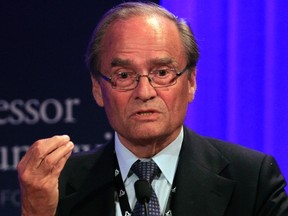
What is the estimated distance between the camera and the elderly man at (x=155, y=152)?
83.0 inches

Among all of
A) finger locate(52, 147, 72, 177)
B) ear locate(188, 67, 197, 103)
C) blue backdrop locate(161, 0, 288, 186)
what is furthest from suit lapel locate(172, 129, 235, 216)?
blue backdrop locate(161, 0, 288, 186)

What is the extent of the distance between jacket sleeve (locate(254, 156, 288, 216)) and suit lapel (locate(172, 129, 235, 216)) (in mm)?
95

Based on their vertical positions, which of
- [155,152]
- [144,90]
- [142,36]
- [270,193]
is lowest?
Result: [270,193]

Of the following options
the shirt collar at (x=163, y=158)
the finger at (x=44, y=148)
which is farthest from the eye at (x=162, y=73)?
the finger at (x=44, y=148)

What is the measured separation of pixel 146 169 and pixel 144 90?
0.27 m

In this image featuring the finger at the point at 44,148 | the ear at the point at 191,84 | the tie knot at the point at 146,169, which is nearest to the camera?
the finger at the point at 44,148

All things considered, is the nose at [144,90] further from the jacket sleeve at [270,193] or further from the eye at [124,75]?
the jacket sleeve at [270,193]

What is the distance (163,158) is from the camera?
7.23ft

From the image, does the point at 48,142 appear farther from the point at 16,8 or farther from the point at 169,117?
the point at 16,8

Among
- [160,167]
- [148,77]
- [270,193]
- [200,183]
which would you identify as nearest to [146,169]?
[160,167]

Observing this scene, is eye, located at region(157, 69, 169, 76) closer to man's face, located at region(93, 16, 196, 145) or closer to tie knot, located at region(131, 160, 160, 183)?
man's face, located at region(93, 16, 196, 145)

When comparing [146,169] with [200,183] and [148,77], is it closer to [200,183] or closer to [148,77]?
[200,183]

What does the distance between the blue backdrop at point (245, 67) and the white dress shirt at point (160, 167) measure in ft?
3.15

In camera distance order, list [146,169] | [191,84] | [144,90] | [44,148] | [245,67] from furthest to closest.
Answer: [245,67] < [191,84] < [146,169] < [144,90] < [44,148]
